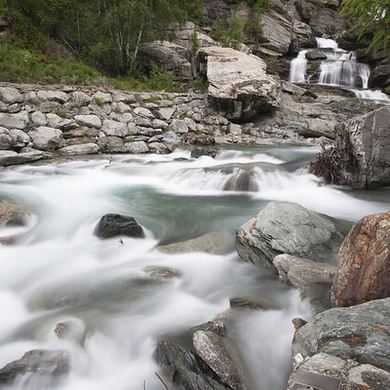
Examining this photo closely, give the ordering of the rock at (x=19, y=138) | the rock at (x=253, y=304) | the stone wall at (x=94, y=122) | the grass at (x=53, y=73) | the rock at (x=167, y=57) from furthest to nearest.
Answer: the rock at (x=167, y=57)
the grass at (x=53, y=73)
the stone wall at (x=94, y=122)
the rock at (x=19, y=138)
the rock at (x=253, y=304)

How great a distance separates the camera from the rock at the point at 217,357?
8.80 ft

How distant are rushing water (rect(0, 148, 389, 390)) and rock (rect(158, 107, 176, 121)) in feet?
13.9

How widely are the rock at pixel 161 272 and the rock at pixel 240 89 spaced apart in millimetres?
10003

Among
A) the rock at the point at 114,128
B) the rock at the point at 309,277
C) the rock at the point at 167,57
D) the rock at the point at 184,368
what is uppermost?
the rock at the point at 167,57

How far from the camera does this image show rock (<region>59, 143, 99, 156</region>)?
10.6 m

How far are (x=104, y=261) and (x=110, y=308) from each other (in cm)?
115

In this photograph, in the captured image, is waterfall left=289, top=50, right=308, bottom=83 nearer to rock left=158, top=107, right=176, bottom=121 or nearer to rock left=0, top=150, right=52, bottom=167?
rock left=158, top=107, right=176, bottom=121

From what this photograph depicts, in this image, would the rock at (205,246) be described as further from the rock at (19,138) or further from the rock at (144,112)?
the rock at (144,112)

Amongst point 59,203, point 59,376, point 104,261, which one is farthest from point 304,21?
point 59,376

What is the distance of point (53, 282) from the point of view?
14.5ft

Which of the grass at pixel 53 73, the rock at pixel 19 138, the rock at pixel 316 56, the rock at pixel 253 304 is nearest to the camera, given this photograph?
the rock at pixel 253 304

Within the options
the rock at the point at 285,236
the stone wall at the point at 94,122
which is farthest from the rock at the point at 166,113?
the rock at the point at 285,236

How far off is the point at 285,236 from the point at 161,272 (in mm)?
1520

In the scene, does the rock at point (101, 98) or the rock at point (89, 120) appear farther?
the rock at point (101, 98)
